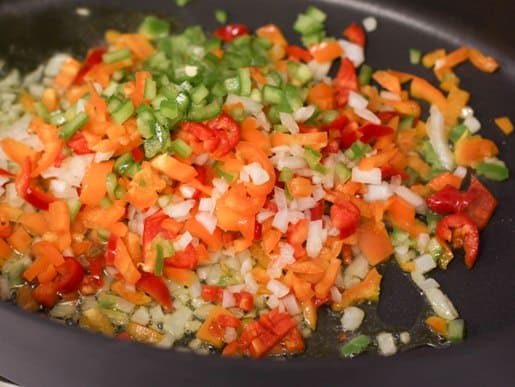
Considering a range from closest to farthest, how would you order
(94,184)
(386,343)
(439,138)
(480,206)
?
1. (386,343)
2. (94,184)
3. (480,206)
4. (439,138)

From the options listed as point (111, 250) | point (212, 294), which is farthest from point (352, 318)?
point (111, 250)

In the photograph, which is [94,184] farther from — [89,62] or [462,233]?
[462,233]

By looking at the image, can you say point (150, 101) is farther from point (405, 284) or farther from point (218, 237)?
point (405, 284)

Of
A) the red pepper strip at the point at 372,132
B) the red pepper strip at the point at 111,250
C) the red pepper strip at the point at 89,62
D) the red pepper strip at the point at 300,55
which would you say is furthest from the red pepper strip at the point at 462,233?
the red pepper strip at the point at 89,62

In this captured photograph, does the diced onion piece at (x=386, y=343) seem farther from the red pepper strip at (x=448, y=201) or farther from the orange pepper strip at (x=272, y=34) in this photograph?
the orange pepper strip at (x=272, y=34)

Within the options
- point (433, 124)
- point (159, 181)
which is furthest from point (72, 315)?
point (433, 124)
